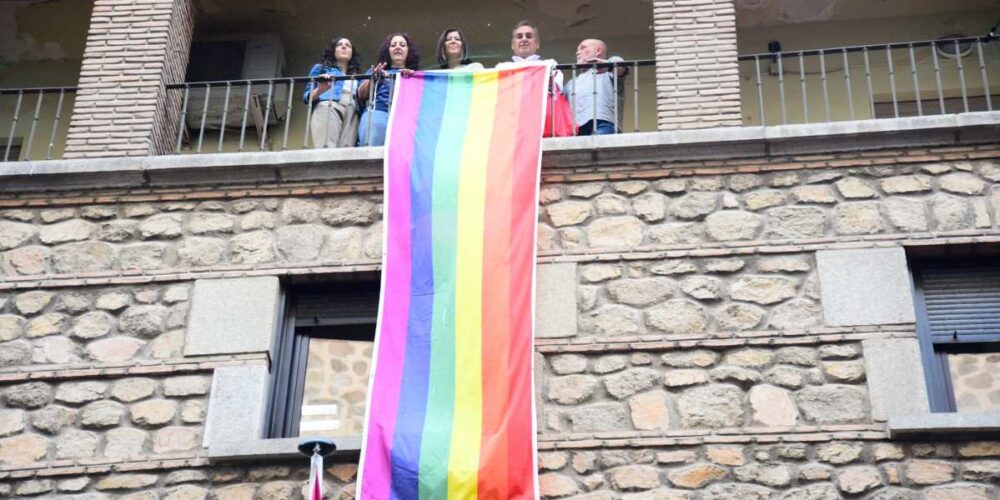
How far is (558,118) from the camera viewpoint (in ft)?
36.7

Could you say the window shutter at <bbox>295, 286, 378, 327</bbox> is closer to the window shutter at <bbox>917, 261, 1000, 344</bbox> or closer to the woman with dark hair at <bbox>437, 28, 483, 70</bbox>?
the woman with dark hair at <bbox>437, 28, 483, 70</bbox>

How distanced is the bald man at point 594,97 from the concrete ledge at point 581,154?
0.41 metres

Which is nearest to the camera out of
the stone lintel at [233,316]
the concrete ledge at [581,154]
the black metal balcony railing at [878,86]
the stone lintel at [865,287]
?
the stone lintel at [865,287]

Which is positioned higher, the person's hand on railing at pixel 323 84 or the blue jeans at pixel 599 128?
the person's hand on railing at pixel 323 84

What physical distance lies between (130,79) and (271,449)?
11.3 ft

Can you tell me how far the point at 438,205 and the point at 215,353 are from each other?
5.63ft

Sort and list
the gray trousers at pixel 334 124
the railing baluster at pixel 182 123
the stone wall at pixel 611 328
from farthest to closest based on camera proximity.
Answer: the gray trousers at pixel 334 124, the railing baluster at pixel 182 123, the stone wall at pixel 611 328

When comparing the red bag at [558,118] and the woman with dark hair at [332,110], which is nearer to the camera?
the red bag at [558,118]

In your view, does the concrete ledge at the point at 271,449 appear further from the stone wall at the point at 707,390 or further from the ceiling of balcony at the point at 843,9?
the ceiling of balcony at the point at 843,9

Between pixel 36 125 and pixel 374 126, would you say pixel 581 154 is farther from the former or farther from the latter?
pixel 36 125

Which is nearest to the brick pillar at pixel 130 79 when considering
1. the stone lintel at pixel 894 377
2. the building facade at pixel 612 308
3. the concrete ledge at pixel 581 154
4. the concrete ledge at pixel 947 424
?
the building facade at pixel 612 308

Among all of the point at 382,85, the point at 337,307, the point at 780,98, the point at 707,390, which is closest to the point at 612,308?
the point at 707,390

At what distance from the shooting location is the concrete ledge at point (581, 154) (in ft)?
34.7

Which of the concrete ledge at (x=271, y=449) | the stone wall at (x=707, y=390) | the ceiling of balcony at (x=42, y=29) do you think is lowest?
the concrete ledge at (x=271, y=449)
